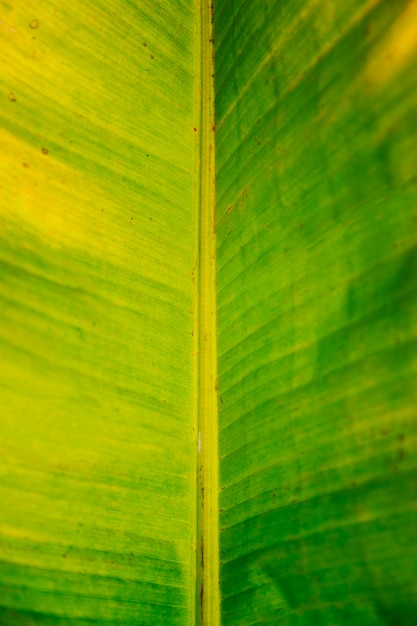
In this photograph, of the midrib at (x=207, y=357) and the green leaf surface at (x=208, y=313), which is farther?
the midrib at (x=207, y=357)

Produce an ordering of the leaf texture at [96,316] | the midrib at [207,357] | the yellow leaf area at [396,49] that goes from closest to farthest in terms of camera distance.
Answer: the yellow leaf area at [396,49], the leaf texture at [96,316], the midrib at [207,357]

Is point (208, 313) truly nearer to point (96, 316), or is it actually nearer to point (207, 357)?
point (207, 357)

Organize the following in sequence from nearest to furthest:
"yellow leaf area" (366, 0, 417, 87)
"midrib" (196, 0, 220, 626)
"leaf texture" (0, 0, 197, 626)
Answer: "yellow leaf area" (366, 0, 417, 87), "leaf texture" (0, 0, 197, 626), "midrib" (196, 0, 220, 626)

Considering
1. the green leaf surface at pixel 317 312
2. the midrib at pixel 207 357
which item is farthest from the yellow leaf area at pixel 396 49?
the midrib at pixel 207 357

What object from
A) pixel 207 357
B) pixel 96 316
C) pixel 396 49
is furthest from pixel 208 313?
pixel 396 49

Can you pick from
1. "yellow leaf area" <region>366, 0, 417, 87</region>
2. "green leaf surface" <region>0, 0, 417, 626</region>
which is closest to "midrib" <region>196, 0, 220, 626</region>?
"green leaf surface" <region>0, 0, 417, 626</region>

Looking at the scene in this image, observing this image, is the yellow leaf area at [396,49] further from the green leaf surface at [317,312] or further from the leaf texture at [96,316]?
the leaf texture at [96,316]

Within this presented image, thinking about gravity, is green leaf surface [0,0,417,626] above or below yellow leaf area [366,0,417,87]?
below

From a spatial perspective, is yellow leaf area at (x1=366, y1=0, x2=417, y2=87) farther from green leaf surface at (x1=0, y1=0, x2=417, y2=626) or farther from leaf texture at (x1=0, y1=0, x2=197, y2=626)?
leaf texture at (x1=0, y1=0, x2=197, y2=626)
